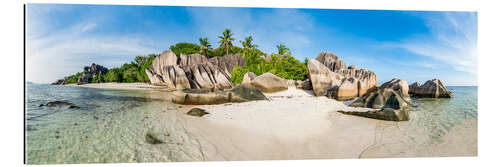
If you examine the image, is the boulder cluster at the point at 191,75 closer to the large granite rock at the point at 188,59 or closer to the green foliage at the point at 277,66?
the large granite rock at the point at 188,59

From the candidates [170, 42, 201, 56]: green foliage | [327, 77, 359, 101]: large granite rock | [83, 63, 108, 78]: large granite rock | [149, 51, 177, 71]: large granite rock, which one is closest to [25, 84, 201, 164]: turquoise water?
[83, 63, 108, 78]: large granite rock

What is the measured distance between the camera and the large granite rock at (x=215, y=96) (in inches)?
195

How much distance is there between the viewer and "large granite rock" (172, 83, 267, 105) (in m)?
4.96

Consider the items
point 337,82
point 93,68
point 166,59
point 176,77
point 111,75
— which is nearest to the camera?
point 93,68

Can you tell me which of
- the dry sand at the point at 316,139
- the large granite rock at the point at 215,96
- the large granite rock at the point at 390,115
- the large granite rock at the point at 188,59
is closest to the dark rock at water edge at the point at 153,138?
the dry sand at the point at 316,139

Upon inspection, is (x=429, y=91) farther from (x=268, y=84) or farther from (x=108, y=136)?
(x=108, y=136)

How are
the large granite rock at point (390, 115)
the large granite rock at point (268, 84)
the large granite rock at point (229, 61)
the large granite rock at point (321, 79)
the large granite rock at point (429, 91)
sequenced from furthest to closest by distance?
the large granite rock at point (229, 61) → the large granite rock at point (268, 84) → the large granite rock at point (321, 79) → the large granite rock at point (429, 91) → the large granite rock at point (390, 115)

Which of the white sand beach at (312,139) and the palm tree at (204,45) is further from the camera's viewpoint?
the palm tree at (204,45)

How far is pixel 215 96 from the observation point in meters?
5.00

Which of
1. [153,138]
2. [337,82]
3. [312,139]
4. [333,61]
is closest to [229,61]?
→ [333,61]

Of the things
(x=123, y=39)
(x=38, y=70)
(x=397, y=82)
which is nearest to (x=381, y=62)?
(x=397, y=82)

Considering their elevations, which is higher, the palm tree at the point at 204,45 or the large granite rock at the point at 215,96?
the palm tree at the point at 204,45

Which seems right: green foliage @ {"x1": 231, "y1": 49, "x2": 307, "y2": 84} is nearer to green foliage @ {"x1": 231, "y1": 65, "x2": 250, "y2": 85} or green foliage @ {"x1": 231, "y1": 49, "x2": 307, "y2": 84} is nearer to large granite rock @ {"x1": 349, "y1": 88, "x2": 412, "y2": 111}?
green foliage @ {"x1": 231, "y1": 65, "x2": 250, "y2": 85}

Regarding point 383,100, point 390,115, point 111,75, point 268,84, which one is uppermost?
point 111,75
